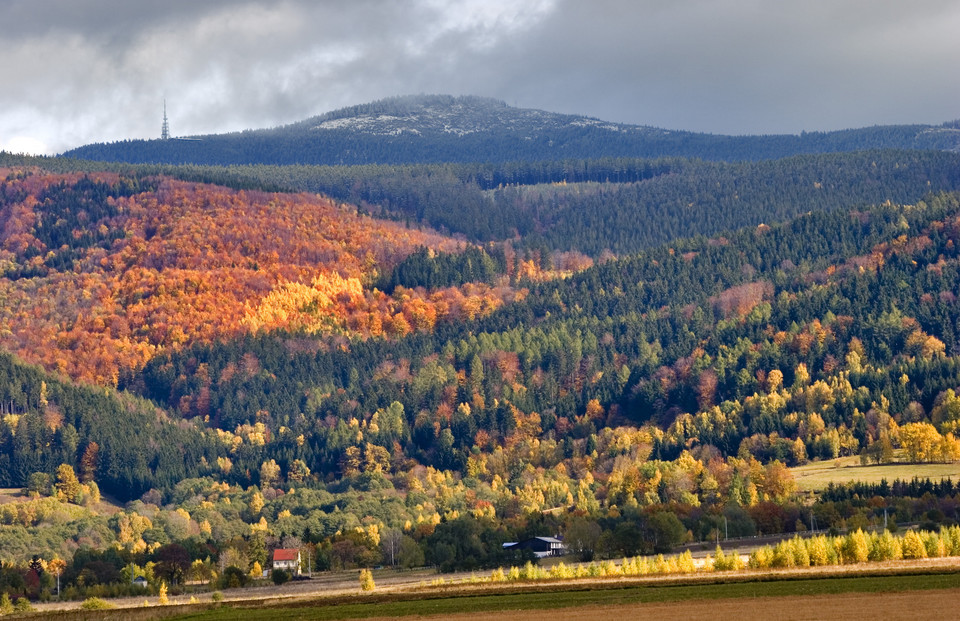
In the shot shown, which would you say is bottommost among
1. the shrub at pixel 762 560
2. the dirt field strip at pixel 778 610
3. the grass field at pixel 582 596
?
the dirt field strip at pixel 778 610

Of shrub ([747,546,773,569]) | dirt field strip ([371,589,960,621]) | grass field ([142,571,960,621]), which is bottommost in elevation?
dirt field strip ([371,589,960,621])

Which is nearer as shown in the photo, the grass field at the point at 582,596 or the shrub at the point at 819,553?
the grass field at the point at 582,596

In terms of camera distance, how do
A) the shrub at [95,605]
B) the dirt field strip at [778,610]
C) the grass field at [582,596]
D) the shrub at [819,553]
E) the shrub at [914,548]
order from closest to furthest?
the dirt field strip at [778,610] → the grass field at [582,596] → the shrub at [914,548] → the shrub at [819,553] → the shrub at [95,605]

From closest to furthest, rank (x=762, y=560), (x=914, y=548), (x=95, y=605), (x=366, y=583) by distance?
(x=914, y=548), (x=762, y=560), (x=95, y=605), (x=366, y=583)

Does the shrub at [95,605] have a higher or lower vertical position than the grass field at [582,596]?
higher

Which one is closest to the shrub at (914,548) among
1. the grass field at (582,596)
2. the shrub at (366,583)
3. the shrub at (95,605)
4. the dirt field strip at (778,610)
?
the grass field at (582,596)

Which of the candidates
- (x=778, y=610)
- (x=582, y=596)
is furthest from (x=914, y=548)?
(x=778, y=610)

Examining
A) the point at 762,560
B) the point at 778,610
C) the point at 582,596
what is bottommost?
the point at 778,610

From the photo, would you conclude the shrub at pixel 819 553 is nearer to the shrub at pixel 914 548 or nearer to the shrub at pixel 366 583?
the shrub at pixel 914 548

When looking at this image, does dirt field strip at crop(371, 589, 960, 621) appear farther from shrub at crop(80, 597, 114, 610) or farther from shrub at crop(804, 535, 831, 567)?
shrub at crop(80, 597, 114, 610)

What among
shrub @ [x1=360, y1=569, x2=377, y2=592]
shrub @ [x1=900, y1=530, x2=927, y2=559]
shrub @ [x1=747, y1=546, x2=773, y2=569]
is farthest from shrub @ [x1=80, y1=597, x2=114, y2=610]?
shrub @ [x1=900, y1=530, x2=927, y2=559]

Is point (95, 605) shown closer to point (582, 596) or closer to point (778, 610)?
point (582, 596)

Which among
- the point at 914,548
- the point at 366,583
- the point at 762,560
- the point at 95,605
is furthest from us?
the point at 366,583

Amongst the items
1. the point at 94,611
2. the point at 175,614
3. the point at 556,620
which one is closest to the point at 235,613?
the point at 175,614
